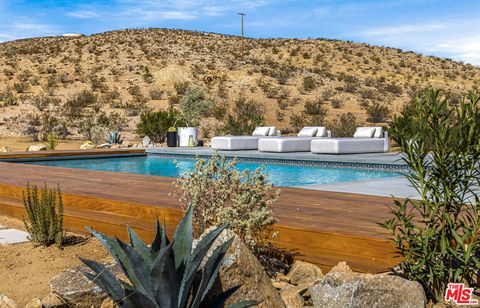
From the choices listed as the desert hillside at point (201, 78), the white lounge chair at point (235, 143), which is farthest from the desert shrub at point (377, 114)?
the white lounge chair at point (235, 143)

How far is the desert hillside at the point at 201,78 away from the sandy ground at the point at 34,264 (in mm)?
18251

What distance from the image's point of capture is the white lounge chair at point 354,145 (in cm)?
1405

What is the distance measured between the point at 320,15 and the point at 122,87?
18.7 meters

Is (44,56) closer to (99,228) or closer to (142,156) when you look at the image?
(142,156)

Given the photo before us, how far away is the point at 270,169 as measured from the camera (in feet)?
44.3

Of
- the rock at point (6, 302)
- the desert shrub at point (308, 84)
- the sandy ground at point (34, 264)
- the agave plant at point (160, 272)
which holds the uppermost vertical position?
the desert shrub at point (308, 84)

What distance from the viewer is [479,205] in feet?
11.7

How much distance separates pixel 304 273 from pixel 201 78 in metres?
34.3

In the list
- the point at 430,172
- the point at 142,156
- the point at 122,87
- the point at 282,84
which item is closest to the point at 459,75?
the point at 282,84

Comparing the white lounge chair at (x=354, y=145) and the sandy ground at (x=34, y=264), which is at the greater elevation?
the white lounge chair at (x=354, y=145)

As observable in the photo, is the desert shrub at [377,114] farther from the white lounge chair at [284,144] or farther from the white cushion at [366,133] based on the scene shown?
the white lounge chair at [284,144]

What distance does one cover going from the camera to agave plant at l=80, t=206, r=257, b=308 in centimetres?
270

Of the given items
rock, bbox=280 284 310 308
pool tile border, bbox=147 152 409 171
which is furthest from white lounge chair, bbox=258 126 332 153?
rock, bbox=280 284 310 308

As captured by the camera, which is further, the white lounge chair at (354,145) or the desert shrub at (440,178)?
the white lounge chair at (354,145)
